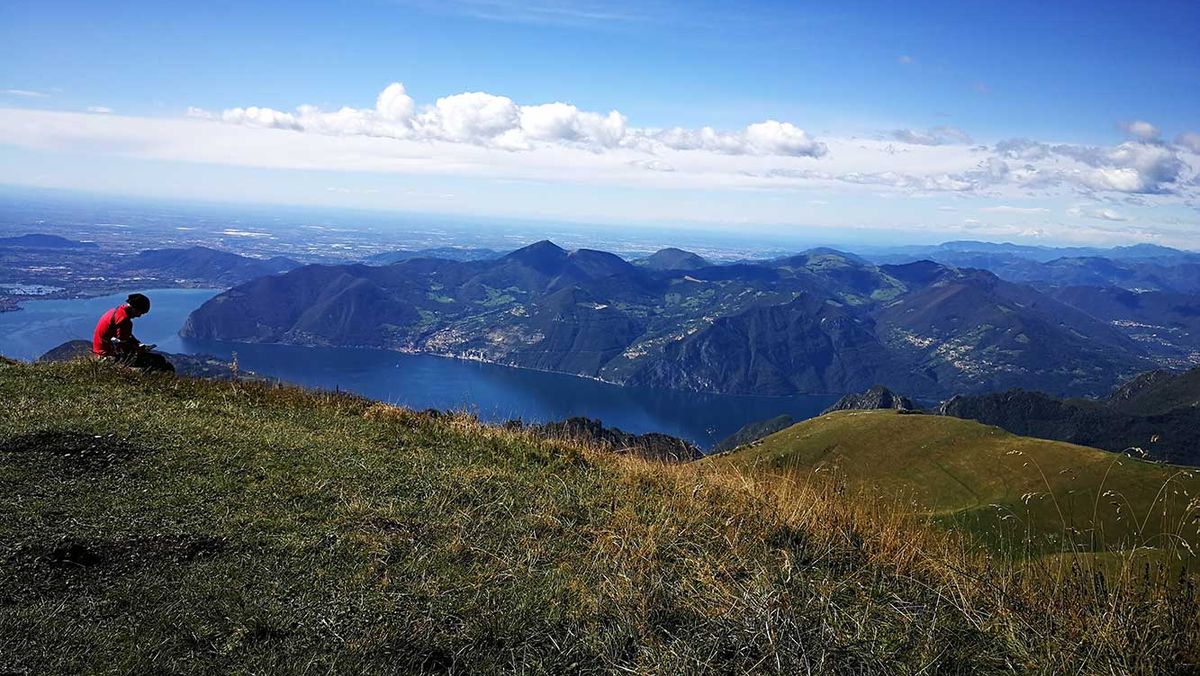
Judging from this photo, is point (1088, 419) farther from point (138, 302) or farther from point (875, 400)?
point (138, 302)

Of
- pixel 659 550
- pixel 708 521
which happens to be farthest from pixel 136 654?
pixel 708 521

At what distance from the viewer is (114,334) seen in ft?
42.7

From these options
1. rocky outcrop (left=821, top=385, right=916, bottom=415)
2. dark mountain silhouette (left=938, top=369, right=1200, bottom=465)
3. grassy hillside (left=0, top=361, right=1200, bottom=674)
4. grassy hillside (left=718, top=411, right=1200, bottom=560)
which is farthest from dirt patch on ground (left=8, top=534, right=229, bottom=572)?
rocky outcrop (left=821, top=385, right=916, bottom=415)

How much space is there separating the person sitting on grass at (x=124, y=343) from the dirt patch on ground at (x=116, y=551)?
27.3 feet

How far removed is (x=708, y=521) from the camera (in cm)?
707

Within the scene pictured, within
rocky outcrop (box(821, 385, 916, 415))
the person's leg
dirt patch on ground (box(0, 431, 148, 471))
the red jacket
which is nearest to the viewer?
dirt patch on ground (box(0, 431, 148, 471))

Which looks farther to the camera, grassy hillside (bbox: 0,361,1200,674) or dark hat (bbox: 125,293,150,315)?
dark hat (bbox: 125,293,150,315)

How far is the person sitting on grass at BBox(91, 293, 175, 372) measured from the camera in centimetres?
1270

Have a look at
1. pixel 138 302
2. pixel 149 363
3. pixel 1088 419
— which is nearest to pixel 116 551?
pixel 149 363

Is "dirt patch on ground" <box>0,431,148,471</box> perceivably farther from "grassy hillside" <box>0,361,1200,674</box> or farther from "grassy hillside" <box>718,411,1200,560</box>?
"grassy hillside" <box>718,411,1200,560</box>

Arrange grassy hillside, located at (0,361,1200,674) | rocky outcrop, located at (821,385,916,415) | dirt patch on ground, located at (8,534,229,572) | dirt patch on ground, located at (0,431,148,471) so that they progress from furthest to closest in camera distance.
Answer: rocky outcrop, located at (821,385,916,415) < dirt patch on ground, located at (0,431,148,471) < dirt patch on ground, located at (8,534,229,572) < grassy hillside, located at (0,361,1200,674)

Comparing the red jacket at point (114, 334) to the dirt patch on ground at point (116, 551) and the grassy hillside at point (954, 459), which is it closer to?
the dirt patch on ground at point (116, 551)

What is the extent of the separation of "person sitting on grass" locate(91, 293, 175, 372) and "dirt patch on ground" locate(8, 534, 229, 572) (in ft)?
27.3

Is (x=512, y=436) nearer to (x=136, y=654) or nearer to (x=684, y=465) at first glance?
(x=684, y=465)
